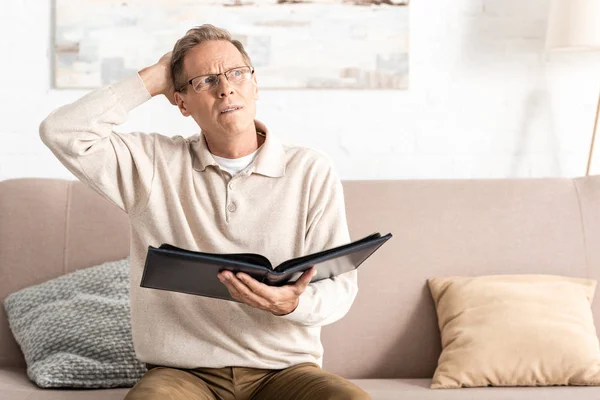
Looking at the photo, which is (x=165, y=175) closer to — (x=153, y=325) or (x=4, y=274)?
(x=153, y=325)

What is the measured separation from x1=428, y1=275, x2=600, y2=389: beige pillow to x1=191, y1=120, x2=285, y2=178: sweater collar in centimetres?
71

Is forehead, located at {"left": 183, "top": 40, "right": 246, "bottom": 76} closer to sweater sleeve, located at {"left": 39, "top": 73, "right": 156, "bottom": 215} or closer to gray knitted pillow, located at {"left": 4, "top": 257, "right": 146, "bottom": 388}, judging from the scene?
sweater sleeve, located at {"left": 39, "top": 73, "right": 156, "bottom": 215}

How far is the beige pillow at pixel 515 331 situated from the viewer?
229 centimetres

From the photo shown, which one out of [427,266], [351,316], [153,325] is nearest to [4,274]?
[153,325]

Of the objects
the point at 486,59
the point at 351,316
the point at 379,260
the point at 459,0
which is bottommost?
the point at 351,316

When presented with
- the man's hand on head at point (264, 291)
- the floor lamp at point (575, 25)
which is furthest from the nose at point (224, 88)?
the floor lamp at point (575, 25)

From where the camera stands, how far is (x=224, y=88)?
6.54ft

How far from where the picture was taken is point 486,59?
310 cm

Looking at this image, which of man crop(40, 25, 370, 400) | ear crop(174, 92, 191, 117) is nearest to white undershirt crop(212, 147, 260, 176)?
man crop(40, 25, 370, 400)

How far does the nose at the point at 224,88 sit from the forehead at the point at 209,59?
28 mm

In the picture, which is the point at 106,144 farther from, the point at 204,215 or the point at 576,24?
the point at 576,24

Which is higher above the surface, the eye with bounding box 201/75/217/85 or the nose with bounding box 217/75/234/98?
the eye with bounding box 201/75/217/85

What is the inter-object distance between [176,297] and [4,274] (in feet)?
2.65

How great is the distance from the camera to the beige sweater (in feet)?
6.41
